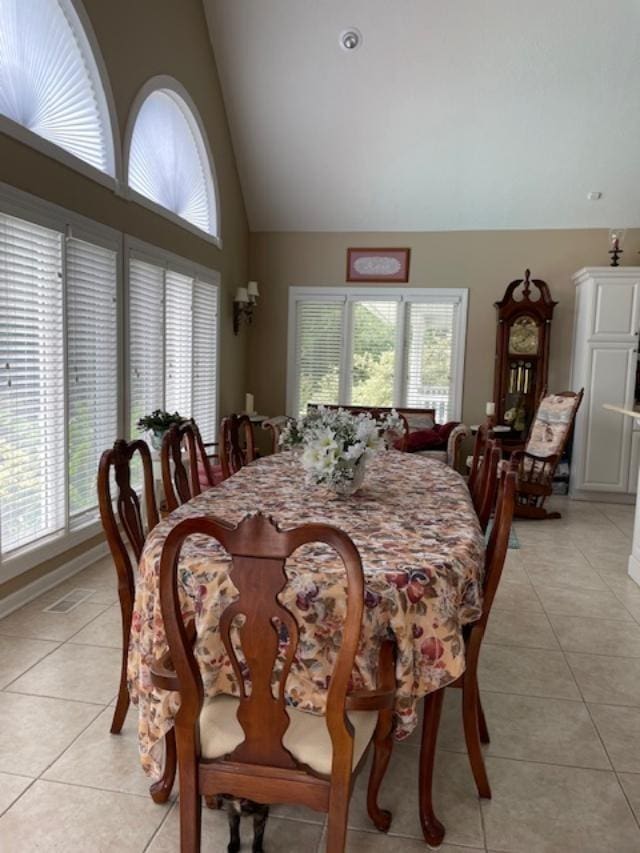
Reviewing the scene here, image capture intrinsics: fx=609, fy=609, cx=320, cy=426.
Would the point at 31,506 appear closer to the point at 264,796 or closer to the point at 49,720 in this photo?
the point at 49,720

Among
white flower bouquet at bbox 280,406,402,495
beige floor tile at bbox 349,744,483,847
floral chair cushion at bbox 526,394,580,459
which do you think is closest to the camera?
beige floor tile at bbox 349,744,483,847

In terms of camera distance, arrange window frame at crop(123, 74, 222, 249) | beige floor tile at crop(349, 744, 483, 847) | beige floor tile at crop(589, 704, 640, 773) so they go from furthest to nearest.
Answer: window frame at crop(123, 74, 222, 249) < beige floor tile at crop(589, 704, 640, 773) < beige floor tile at crop(349, 744, 483, 847)

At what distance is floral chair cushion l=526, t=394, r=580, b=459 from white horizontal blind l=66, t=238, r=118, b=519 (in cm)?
356

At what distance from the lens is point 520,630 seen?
10.2 ft

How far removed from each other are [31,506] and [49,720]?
133 centimetres

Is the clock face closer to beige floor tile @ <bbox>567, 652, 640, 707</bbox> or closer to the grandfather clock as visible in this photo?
the grandfather clock

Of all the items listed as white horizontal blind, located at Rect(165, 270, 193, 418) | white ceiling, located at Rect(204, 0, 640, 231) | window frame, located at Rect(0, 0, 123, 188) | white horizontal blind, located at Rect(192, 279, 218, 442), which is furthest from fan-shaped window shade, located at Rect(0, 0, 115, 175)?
white ceiling, located at Rect(204, 0, 640, 231)

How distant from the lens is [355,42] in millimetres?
4863

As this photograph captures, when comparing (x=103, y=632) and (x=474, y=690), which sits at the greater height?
(x=474, y=690)

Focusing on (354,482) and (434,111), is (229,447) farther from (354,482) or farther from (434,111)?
(434,111)

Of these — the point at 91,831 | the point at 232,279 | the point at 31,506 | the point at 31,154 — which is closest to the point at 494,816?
the point at 91,831

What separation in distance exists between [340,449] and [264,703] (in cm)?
112

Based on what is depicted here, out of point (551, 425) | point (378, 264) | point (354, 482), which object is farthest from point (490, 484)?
point (378, 264)

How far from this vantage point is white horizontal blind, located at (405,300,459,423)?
6.62 meters
